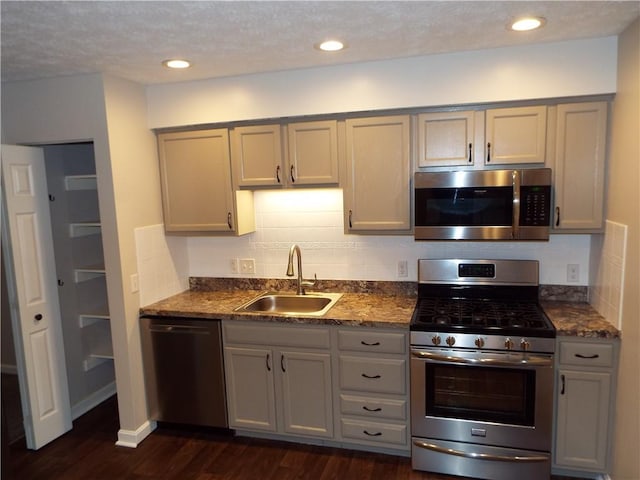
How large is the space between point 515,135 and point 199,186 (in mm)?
2087

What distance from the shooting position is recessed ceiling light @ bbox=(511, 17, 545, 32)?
2.15 m

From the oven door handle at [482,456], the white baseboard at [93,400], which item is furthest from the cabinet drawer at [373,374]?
the white baseboard at [93,400]

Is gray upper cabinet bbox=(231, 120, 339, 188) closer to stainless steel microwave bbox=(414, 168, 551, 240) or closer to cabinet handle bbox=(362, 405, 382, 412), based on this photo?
stainless steel microwave bbox=(414, 168, 551, 240)

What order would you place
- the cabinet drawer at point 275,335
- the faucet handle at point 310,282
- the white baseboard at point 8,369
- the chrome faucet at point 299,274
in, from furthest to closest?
the white baseboard at point 8,369 → the faucet handle at point 310,282 → the chrome faucet at point 299,274 → the cabinet drawer at point 275,335

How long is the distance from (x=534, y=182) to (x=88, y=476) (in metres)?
3.17

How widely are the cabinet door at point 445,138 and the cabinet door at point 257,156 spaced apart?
0.94 metres

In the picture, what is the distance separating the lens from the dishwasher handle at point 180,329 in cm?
301

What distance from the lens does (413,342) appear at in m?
2.61

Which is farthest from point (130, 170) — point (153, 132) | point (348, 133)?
point (348, 133)

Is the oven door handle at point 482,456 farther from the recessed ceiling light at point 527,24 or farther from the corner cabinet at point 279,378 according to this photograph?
the recessed ceiling light at point 527,24

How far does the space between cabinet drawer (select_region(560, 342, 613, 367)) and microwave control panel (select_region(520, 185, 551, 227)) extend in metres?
0.69

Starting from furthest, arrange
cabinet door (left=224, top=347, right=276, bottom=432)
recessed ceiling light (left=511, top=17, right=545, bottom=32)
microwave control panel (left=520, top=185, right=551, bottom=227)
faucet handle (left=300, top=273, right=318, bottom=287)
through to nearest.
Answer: faucet handle (left=300, top=273, right=318, bottom=287) < cabinet door (left=224, top=347, right=276, bottom=432) < microwave control panel (left=520, top=185, right=551, bottom=227) < recessed ceiling light (left=511, top=17, right=545, bottom=32)

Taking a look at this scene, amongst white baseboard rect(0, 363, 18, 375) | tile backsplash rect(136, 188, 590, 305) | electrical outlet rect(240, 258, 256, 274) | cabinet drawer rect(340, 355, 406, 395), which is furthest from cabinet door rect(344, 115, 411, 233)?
white baseboard rect(0, 363, 18, 375)

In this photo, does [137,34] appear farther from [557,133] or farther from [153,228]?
[557,133]
